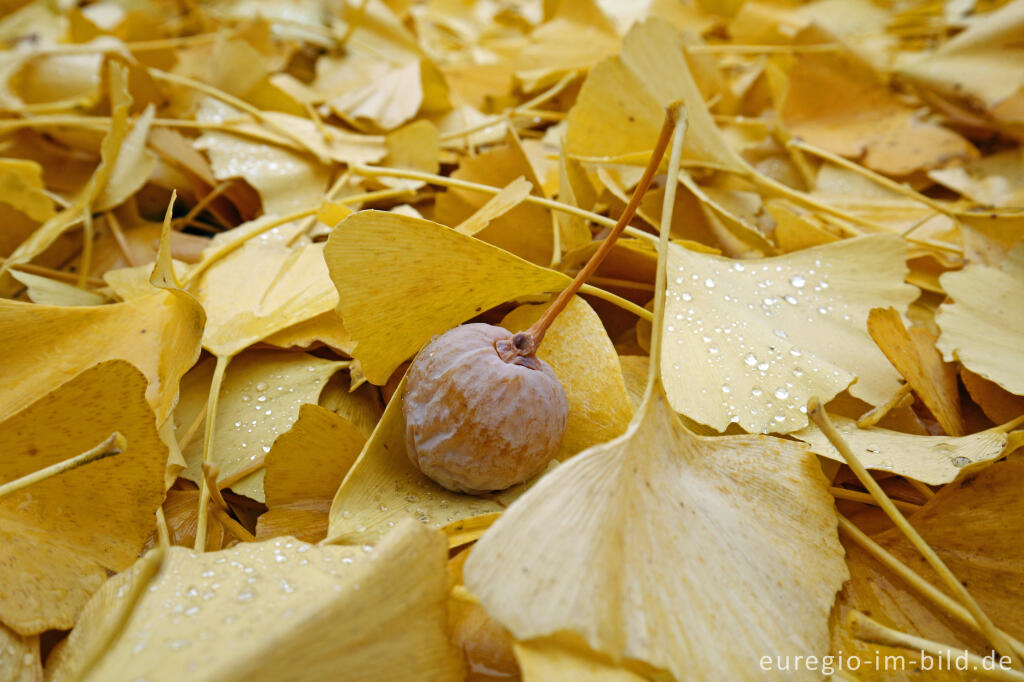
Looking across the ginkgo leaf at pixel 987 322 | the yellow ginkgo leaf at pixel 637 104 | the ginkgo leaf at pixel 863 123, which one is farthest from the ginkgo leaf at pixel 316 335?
the ginkgo leaf at pixel 863 123

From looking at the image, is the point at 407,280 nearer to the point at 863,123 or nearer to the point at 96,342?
the point at 96,342

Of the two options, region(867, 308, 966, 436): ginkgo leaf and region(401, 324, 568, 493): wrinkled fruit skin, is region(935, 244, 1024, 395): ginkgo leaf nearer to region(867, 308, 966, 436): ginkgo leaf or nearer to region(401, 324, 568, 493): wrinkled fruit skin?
region(867, 308, 966, 436): ginkgo leaf

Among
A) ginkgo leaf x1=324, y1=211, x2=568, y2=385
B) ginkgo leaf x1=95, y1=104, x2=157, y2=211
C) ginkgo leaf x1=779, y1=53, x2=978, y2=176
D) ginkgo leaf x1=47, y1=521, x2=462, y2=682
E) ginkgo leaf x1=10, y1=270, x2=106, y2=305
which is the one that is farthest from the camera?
ginkgo leaf x1=779, y1=53, x2=978, y2=176

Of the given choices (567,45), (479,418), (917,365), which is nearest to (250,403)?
(479,418)

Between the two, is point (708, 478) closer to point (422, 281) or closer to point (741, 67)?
point (422, 281)

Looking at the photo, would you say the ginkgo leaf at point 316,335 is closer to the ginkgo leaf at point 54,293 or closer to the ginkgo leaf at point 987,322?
the ginkgo leaf at point 54,293

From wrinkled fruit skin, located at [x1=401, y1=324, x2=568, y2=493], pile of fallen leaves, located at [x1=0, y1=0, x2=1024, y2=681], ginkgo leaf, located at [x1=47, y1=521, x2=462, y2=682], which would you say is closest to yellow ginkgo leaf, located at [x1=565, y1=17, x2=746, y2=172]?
pile of fallen leaves, located at [x1=0, y1=0, x2=1024, y2=681]
